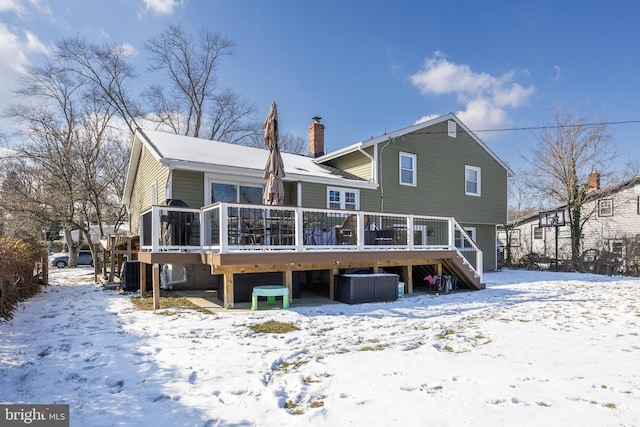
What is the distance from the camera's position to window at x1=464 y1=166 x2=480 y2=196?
17156 millimetres

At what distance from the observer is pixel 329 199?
13.0 meters

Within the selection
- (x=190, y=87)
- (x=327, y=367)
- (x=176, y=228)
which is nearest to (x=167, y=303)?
(x=176, y=228)

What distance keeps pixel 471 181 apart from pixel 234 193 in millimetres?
11393

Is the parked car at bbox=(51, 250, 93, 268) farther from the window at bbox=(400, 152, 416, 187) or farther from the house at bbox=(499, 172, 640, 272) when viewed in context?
the house at bbox=(499, 172, 640, 272)

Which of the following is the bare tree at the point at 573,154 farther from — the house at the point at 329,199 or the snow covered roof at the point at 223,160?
the snow covered roof at the point at 223,160

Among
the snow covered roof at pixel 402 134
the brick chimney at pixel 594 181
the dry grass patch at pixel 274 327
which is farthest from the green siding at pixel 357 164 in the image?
the brick chimney at pixel 594 181

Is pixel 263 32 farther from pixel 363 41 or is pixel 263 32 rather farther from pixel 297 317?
pixel 297 317

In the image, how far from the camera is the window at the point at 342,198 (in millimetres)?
13070

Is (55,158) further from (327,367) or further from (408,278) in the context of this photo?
(327,367)

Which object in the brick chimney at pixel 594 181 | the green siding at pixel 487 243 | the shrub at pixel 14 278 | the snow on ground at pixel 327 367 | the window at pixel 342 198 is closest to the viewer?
the snow on ground at pixel 327 367

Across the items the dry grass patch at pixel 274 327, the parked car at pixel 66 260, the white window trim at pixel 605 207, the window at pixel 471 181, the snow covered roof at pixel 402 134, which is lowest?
the parked car at pixel 66 260

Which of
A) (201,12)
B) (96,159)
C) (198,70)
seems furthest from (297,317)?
(198,70)

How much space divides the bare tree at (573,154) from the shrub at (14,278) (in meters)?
22.1

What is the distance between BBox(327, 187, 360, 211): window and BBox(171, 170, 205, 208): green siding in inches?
171
